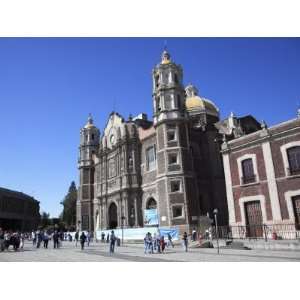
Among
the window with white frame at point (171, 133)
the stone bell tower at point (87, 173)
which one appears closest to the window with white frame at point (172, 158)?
the window with white frame at point (171, 133)

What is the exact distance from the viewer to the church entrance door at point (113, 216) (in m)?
41.6

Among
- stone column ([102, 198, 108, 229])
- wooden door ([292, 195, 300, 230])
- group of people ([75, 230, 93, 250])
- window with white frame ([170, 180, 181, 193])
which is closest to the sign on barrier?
group of people ([75, 230, 93, 250])

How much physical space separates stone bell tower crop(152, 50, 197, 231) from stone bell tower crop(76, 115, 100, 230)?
1734 centimetres

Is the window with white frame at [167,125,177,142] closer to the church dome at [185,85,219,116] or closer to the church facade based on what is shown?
the church facade

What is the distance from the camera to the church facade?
104 feet

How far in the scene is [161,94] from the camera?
34438 millimetres

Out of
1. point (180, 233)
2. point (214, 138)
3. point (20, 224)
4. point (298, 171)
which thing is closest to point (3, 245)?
point (180, 233)

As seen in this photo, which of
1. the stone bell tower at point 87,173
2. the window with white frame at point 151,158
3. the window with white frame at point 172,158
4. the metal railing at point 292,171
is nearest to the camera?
the metal railing at point 292,171

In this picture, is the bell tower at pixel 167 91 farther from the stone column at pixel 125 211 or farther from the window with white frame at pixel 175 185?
the stone column at pixel 125 211

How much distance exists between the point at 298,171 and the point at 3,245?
2021 cm

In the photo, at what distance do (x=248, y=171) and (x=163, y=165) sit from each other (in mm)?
10036

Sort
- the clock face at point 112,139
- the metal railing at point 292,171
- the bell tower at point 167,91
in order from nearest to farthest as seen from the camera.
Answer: the metal railing at point 292,171
the bell tower at point 167,91
the clock face at point 112,139

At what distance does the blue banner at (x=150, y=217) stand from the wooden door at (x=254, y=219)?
→ 11.8 metres

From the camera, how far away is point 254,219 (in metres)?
23.3
